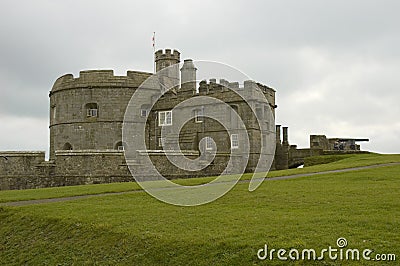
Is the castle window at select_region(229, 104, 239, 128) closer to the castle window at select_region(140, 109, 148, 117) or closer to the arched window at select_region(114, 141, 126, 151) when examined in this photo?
the castle window at select_region(140, 109, 148, 117)

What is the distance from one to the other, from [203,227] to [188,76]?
31.6 meters

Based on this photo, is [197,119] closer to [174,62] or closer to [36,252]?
[174,62]

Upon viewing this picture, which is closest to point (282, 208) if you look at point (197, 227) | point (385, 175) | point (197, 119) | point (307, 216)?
point (307, 216)

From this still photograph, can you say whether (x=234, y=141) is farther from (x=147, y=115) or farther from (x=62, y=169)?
(x=62, y=169)

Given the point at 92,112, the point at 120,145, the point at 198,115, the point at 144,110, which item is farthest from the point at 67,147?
the point at 198,115

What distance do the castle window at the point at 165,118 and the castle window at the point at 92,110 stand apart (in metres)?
5.25

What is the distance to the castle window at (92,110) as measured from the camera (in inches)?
1571

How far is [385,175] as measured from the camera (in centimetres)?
1978

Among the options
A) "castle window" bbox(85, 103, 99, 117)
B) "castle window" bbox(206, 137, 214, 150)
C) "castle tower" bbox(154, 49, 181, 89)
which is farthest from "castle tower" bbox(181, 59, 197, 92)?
"castle window" bbox(85, 103, 99, 117)

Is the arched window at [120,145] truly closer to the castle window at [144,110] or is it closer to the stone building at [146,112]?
the stone building at [146,112]

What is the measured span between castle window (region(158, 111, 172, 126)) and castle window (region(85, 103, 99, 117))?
17.2ft

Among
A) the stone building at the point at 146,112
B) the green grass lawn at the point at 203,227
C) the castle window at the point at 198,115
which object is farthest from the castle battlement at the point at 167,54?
the green grass lawn at the point at 203,227

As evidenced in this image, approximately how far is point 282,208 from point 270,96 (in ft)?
95.3

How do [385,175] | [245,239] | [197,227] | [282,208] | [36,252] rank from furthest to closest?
[385,175], [282,208], [36,252], [197,227], [245,239]
